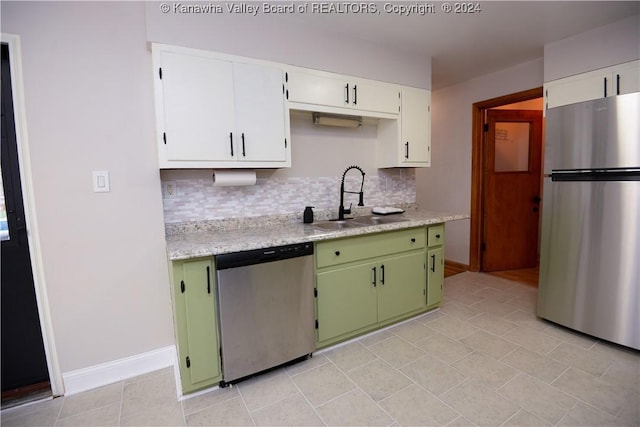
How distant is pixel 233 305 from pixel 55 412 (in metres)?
1.12

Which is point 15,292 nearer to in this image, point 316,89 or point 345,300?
point 345,300

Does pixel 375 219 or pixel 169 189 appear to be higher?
pixel 169 189

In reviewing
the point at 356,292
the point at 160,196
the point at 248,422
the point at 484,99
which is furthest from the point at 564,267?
the point at 160,196

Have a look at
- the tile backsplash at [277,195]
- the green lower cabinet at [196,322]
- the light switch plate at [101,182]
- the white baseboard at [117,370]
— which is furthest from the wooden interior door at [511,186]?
the light switch plate at [101,182]

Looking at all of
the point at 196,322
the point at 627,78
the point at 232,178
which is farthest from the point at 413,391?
the point at 627,78

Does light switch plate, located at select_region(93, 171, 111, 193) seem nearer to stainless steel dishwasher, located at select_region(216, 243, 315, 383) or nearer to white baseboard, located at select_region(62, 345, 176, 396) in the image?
stainless steel dishwasher, located at select_region(216, 243, 315, 383)

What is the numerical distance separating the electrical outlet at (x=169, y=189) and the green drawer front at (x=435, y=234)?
2.04 meters

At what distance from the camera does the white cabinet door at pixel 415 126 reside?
2904 millimetres

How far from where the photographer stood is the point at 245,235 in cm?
210

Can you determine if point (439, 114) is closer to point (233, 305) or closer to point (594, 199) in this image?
point (594, 199)

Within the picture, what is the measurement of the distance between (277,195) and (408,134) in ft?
4.47

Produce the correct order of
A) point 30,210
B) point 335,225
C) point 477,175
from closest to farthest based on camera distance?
point 30,210
point 335,225
point 477,175

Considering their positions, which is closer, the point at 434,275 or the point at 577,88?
the point at 577,88

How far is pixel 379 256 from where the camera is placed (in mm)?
2408
